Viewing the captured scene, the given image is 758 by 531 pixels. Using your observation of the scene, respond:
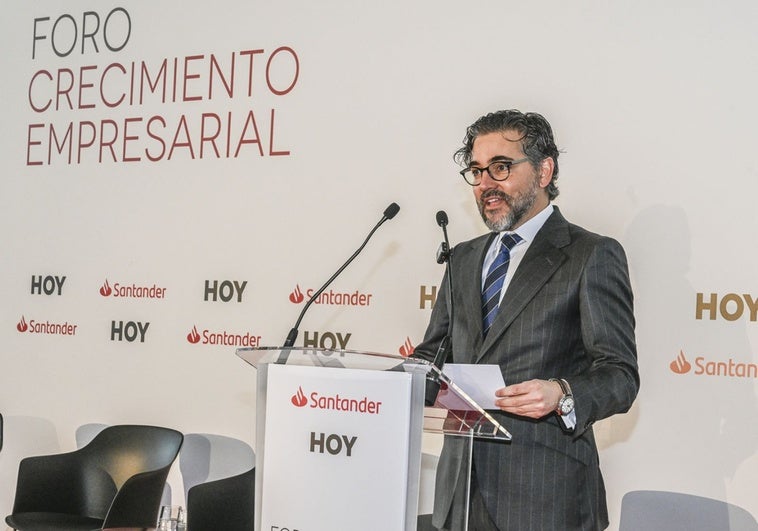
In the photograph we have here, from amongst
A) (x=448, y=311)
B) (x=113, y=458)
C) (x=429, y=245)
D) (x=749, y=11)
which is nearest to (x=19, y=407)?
(x=113, y=458)

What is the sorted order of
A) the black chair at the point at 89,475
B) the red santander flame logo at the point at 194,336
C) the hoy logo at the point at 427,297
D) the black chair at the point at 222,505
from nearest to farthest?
the black chair at the point at 222,505
the hoy logo at the point at 427,297
the black chair at the point at 89,475
the red santander flame logo at the point at 194,336

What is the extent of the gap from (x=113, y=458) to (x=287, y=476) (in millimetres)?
2978

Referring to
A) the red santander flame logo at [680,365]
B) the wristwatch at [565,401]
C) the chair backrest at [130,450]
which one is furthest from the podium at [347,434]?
the chair backrest at [130,450]

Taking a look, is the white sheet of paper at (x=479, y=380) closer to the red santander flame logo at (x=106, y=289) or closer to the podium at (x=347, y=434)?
the podium at (x=347, y=434)

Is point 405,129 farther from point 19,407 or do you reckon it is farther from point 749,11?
point 19,407

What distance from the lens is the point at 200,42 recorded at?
17.4ft

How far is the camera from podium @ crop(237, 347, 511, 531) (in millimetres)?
2207

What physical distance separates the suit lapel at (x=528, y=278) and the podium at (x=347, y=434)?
1.53 feet

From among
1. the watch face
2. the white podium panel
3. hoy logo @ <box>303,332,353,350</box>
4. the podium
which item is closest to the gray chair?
hoy logo @ <box>303,332,353,350</box>

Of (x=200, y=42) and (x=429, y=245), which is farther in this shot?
(x=200, y=42)

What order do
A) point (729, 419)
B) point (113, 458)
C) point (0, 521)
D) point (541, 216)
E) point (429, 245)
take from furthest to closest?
1. point (0, 521)
2. point (113, 458)
3. point (429, 245)
4. point (729, 419)
5. point (541, 216)

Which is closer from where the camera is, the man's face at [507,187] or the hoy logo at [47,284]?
the man's face at [507,187]

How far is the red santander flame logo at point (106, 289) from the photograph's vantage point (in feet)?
18.1

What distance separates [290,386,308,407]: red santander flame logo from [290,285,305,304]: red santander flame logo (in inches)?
A: 101
